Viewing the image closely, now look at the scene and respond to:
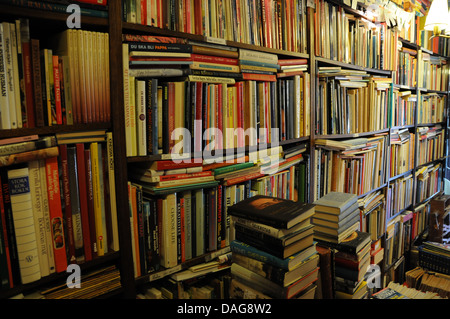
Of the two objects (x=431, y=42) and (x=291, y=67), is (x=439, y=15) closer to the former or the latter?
(x=431, y=42)

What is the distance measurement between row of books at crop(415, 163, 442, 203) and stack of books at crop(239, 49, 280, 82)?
2.57 meters

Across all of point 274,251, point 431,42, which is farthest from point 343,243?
point 431,42

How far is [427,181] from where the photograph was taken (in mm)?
3582

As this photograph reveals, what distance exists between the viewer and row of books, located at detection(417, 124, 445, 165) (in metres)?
3.33

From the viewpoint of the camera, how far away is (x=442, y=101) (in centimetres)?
378

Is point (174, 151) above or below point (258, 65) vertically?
below

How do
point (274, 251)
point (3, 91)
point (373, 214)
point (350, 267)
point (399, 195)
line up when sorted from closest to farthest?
point (3, 91), point (274, 251), point (350, 267), point (373, 214), point (399, 195)

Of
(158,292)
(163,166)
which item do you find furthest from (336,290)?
(163,166)

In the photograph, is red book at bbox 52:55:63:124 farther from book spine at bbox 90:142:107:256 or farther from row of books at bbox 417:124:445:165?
row of books at bbox 417:124:445:165

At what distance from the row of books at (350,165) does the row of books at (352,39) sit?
56 cm

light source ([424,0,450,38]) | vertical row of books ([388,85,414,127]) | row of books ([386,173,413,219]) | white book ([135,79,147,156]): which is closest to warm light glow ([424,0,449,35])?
light source ([424,0,450,38])

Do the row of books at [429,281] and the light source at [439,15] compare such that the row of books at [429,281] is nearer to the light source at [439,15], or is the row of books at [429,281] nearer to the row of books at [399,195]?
the row of books at [399,195]

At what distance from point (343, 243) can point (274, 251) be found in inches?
18.0
